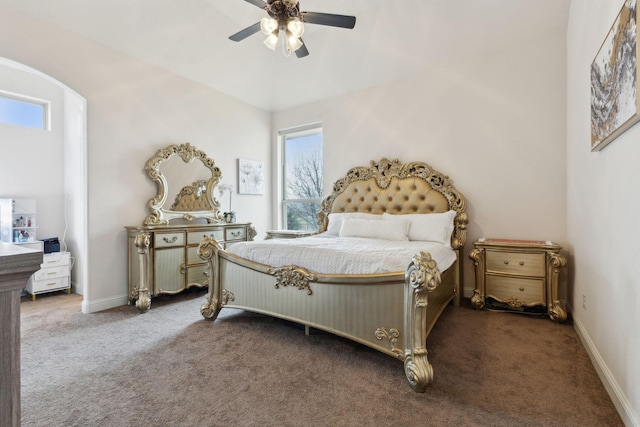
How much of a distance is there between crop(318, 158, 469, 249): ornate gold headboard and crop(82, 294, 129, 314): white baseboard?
2600 millimetres

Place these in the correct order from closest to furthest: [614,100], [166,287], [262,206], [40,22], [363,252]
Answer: [614,100] → [363,252] → [40,22] → [166,287] → [262,206]

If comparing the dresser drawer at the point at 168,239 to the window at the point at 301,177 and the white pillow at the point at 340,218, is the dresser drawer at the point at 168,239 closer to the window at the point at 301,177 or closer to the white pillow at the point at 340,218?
the white pillow at the point at 340,218

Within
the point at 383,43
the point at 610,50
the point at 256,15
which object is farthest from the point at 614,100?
the point at 256,15

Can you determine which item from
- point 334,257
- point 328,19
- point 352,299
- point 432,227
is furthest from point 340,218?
point 328,19

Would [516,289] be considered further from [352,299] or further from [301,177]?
[301,177]

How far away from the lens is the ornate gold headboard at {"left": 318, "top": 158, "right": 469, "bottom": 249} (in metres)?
3.58

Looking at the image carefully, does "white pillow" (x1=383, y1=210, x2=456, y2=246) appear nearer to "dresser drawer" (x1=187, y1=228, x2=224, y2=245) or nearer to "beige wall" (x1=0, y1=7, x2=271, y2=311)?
"dresser drawer" (x1=187, y1=228, x2=224, y2=245)

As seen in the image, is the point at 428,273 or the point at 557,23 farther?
the point at 557,23

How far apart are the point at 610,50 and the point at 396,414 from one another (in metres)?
2.39

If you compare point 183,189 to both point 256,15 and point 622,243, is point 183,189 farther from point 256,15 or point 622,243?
point 622,243

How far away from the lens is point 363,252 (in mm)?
2242

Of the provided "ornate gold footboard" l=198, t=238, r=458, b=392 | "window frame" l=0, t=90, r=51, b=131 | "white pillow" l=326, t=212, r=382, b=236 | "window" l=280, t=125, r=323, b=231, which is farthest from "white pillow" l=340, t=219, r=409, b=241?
"window frame" l=0, t=90, r=51, b=131

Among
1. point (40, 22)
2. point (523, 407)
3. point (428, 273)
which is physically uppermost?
point (40, 22)

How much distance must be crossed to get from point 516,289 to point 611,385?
52.5 inches
